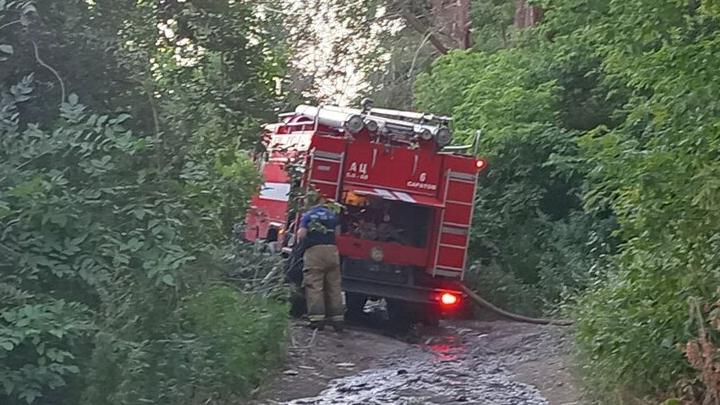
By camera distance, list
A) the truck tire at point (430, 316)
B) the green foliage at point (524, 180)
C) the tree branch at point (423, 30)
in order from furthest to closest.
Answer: the tree branch at point (423, 30) → the green foliage at point (524, 180) → the truck tire at point (430, 316)

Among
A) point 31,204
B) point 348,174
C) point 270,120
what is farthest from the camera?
point 348,174

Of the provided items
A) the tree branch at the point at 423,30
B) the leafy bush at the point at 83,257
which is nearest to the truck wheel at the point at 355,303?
the leafy bush at the point at 83,257

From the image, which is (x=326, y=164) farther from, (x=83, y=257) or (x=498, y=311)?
(x=83, y=257)

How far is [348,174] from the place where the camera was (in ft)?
50.4

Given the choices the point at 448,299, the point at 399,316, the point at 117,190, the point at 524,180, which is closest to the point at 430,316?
the point at 399,316

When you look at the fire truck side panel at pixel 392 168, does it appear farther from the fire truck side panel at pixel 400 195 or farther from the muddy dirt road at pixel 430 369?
the muddy dirt road at pixel 430 369

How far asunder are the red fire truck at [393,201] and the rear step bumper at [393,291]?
0.01 m

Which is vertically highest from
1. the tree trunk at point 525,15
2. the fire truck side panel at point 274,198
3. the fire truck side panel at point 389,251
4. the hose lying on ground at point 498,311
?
the tree trunk at point 525,15

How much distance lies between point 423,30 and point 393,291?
14.3 m

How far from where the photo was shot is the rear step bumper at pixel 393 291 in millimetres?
15203

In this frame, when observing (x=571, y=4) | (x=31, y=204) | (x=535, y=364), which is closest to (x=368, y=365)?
(x=535, y=364)

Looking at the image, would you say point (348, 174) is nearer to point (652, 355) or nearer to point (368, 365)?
point (368, 365)

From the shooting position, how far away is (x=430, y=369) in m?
12.4

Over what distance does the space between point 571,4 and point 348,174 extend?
12.3 ft
